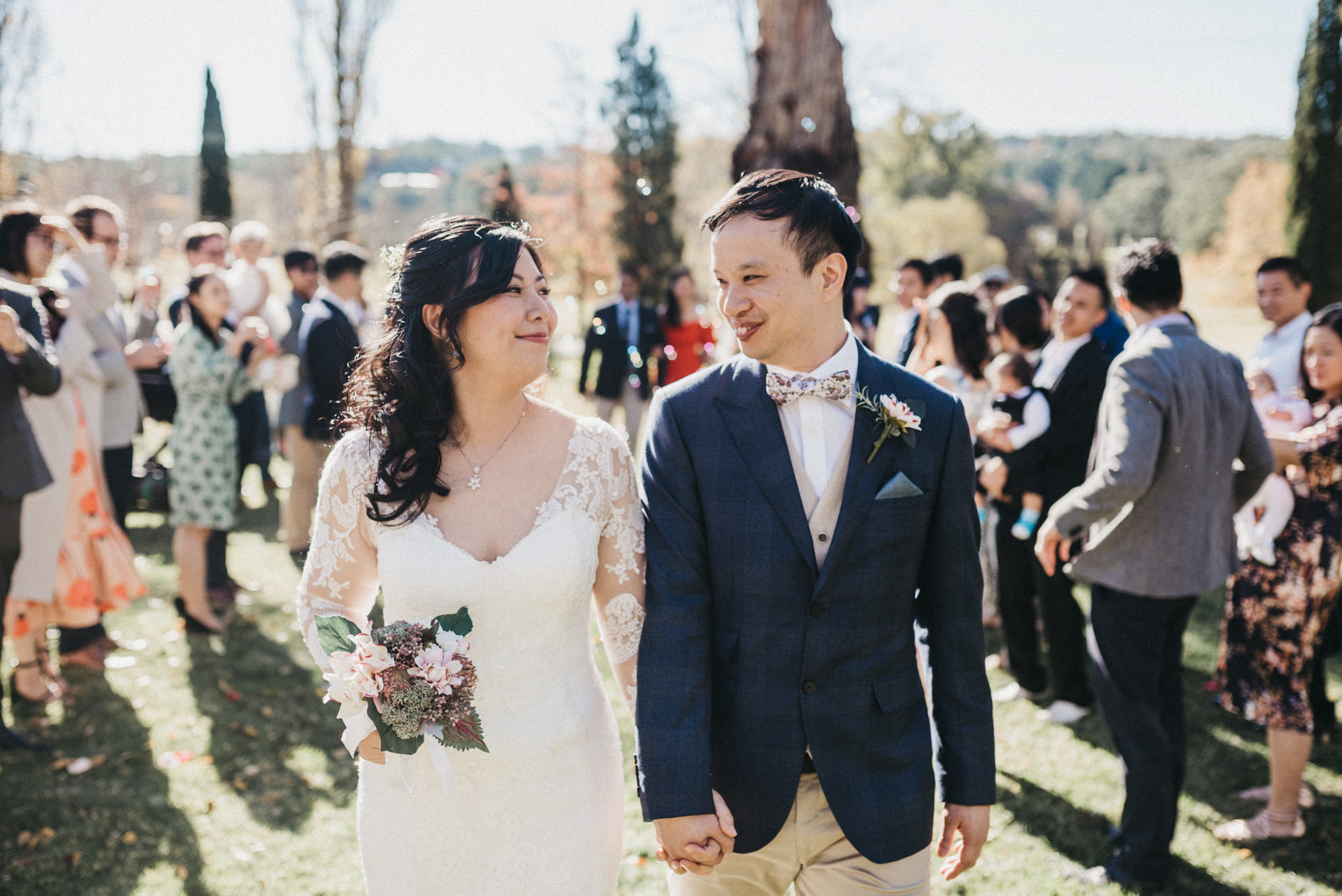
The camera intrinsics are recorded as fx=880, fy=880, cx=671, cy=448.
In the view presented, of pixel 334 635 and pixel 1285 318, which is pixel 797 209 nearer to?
pixel 334 635

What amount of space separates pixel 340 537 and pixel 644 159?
102 ft

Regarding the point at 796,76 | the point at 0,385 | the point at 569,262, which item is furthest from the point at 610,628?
the point at 569,262

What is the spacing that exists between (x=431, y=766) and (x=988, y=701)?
55.9 inches

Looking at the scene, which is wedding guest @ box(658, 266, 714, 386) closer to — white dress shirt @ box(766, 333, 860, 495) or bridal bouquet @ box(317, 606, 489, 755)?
white dress shirt @ box(766, 333, 860, 495)

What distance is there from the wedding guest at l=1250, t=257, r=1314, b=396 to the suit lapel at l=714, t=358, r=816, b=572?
498cm

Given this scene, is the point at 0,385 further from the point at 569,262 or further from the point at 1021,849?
the point at 569,262

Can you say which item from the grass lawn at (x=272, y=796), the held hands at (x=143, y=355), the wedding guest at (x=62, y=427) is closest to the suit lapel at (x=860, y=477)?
the grass lawn at (x=272, y=796)

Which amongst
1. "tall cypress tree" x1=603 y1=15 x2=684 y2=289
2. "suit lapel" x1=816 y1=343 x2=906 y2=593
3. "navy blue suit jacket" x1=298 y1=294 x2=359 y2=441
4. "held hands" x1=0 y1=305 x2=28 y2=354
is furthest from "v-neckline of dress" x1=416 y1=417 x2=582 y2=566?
"tall cypress tree" x1=603 y1=15 x2=684 y2=289

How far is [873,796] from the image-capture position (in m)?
2.10

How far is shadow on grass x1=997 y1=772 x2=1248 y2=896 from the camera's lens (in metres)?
3.53

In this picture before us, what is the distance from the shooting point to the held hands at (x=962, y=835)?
2104 millimetres

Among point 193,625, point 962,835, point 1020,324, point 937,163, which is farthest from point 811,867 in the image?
point 937,163

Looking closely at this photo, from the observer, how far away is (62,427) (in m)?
5.02

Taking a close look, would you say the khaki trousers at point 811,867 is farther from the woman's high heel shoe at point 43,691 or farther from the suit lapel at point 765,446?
the woman's high heel shoe at point 43,691
